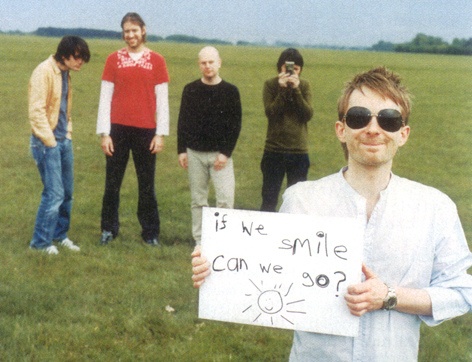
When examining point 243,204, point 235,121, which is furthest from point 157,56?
A: point 243,204

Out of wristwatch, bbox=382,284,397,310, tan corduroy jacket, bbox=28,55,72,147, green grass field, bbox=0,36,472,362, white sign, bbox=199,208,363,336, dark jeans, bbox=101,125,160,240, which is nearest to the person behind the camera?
wristwatch, bbox=382,284,397,310

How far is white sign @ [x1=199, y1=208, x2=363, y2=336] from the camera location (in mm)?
1988

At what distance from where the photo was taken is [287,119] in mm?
6270

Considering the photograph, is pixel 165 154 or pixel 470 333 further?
pixel 165 154

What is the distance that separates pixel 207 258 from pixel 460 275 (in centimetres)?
74

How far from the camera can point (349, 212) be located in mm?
1991

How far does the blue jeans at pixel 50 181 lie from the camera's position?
5840mm

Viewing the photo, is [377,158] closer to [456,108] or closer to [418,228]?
[418,228]

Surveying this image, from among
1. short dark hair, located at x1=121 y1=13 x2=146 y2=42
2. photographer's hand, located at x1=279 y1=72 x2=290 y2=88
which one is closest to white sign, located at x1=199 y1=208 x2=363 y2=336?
photographer's hand, located at x1=279 y1=72 x2=290 y2=88

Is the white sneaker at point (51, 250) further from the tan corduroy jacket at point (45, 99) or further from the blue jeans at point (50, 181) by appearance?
the tan corduroy jacket at point (45, 99)

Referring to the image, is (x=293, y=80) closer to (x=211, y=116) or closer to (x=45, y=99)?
(x=211, y=116)

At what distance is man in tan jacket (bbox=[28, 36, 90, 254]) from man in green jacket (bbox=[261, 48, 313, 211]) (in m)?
1.69

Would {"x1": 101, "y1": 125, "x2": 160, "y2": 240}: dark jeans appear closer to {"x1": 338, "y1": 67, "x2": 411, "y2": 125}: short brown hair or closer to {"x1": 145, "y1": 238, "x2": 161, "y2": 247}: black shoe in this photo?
{"x1": 145, "y1": 238, "x2": 161, "y2": 247}: black shoe

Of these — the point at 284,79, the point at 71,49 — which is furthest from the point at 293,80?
the point at 71,49
